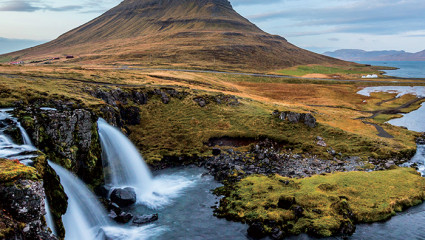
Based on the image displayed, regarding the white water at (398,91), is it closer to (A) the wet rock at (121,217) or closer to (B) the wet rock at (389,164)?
(B) the wet rock at (389,164)

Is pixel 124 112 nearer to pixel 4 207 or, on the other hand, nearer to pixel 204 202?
pixel 204 202

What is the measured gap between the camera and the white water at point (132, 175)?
35125 millimetres

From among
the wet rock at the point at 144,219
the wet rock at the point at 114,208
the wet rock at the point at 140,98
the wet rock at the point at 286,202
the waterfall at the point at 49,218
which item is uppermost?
the wet rock at the point at 140,98

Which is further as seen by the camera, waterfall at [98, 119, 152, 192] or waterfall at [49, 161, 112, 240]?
waterfall at [98, 119, 152, 192]

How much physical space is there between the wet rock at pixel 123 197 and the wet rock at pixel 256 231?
47.5ft

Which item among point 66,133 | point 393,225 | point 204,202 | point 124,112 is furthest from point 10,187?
point 124,112

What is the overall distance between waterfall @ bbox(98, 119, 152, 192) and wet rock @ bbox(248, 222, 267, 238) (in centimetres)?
1571

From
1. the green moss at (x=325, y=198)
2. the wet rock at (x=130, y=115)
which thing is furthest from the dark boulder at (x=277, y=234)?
the wet rock at (x=130, y=115)

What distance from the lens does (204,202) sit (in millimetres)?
32938

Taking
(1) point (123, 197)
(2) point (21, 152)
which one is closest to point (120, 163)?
(1) point (123, 197)

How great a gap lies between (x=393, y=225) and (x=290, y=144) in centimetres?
2391

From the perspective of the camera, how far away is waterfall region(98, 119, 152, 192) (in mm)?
36688

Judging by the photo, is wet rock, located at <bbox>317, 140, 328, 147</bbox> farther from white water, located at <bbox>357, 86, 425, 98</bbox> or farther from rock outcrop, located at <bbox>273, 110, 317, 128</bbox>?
white water, located at <bbox>357, 86, 425, 98</bbox>

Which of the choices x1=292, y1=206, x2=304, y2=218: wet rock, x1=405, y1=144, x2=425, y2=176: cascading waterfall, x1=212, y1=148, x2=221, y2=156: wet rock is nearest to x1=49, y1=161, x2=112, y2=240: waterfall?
x1=292, y1=206, x2=304, y2=218: wet rock
